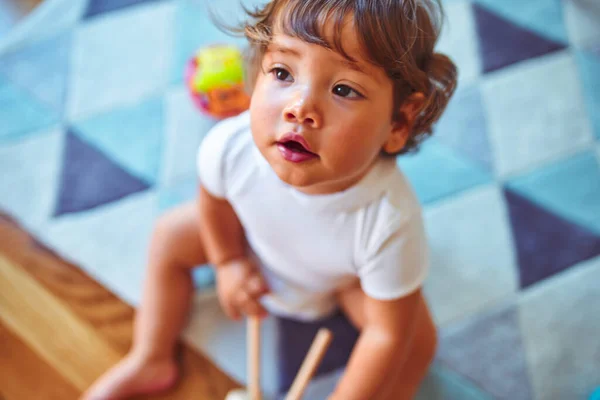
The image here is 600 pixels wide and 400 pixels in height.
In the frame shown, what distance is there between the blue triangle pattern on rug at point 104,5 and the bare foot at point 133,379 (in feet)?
2.18

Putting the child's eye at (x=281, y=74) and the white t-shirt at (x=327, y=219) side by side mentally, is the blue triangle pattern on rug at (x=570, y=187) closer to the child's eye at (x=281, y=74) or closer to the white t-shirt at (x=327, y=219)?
the white t-shirt at (x=327, y=219)

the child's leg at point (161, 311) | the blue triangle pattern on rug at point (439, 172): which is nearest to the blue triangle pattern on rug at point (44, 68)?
the child's leg at point (161, 311)

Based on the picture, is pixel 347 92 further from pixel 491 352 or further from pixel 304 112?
pixel 491 352

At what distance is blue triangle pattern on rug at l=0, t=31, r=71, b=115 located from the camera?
3.48 ft

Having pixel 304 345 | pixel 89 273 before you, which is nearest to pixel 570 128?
pixel 304 345

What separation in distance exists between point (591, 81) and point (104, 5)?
0.90m

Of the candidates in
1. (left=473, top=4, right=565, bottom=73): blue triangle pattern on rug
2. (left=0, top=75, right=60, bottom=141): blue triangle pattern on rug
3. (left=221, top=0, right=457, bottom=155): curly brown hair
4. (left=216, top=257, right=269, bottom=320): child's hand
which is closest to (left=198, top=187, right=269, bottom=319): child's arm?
(left=216, top=257, right=269, bottom=320): child's hand

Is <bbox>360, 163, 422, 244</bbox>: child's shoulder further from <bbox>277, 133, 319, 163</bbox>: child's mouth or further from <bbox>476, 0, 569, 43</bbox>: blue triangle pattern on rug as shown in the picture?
<bbox>476, 0, 569, 43</bbox>: blue triangle pattern on rug

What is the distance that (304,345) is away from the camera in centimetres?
86

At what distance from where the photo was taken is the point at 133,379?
0.81 m

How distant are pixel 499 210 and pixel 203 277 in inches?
18.4

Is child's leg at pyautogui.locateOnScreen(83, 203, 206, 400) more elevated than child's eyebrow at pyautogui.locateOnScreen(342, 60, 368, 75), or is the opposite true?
child's eyebrow at pyautogui.locateOnScreen(342, 60, 368, 75)

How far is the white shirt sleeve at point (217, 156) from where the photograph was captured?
0.64 metres

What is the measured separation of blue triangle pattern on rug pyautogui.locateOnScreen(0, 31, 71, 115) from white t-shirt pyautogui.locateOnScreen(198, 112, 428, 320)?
53 centimetres
